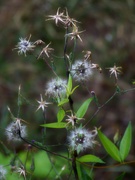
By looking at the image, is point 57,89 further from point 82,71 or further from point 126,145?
point 126,145

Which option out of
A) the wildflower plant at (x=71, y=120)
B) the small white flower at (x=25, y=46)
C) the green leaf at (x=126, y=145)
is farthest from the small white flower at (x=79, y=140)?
the small white flower at (x=25, y=46)

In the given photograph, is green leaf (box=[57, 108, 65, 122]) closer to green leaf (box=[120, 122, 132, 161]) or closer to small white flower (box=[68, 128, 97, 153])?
small white flower (box=[68, 128, 97, 153])

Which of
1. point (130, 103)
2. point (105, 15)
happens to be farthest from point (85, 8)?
point (130, 103)

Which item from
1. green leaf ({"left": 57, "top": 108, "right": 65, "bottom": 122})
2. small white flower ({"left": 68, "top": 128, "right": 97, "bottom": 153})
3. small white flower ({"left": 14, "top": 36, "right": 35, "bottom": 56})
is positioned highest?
small white flower ({"left": 14, "top": 36, "right": 35, "bottom": 56})

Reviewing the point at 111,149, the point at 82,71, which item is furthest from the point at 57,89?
the point at 111,149

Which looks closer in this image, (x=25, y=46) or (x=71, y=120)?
(x=71, y=120)

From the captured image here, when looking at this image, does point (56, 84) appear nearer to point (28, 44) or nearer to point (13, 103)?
point (28, 44)

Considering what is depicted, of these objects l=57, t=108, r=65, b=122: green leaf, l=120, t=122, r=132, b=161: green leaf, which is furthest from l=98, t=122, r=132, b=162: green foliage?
l=57, t=108, r=65, b=122: green leaf
